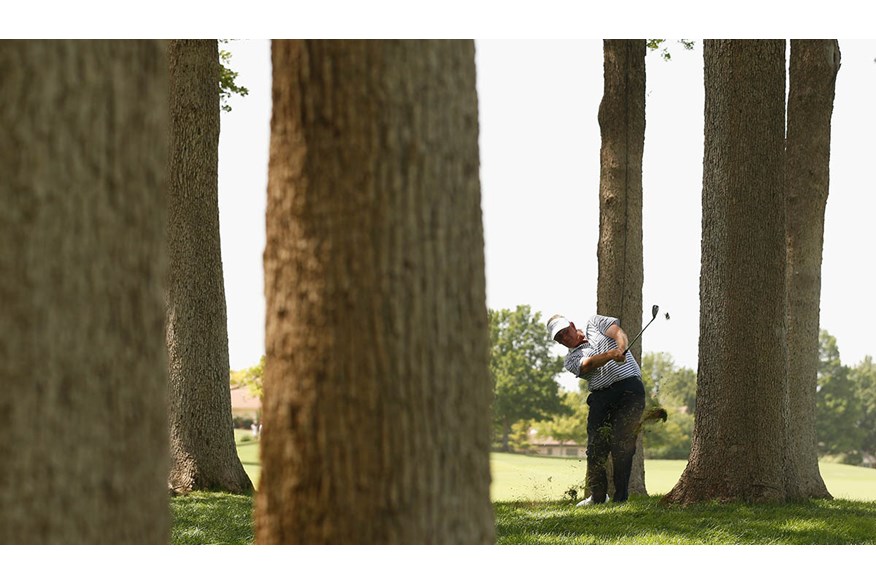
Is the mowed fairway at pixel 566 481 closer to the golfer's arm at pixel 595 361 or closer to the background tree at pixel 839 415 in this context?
the golfer's arm at pixel 595 361

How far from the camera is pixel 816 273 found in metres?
12.5

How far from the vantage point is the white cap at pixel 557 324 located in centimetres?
1052

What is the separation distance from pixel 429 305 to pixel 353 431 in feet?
1.68

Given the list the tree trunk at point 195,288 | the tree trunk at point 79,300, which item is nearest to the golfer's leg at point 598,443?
the tree trunk at point 195,288

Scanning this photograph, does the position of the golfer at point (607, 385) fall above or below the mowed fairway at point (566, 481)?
above

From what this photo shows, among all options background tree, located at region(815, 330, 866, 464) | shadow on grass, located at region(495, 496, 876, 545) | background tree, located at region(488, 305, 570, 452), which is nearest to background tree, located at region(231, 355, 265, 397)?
background tree, located at region(488, 305, 570, 452)

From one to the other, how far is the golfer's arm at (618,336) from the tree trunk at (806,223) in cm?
278

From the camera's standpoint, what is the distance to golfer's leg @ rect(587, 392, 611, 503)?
10766mm

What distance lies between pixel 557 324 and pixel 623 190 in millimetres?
2688

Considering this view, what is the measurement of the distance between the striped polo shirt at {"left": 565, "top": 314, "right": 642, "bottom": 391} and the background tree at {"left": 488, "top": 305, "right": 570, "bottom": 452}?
51.3 m

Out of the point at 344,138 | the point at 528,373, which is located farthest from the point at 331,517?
the point at 528,373

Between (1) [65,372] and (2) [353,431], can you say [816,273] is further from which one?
(1) [65,372]

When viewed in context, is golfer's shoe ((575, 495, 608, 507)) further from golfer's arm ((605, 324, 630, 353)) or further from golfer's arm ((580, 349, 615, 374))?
golfer's arm ((605, 324, 630, 353))

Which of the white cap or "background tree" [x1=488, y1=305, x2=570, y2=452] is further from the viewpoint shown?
"background tree" [x1=488, y1=305, x2=570, y2=452]
